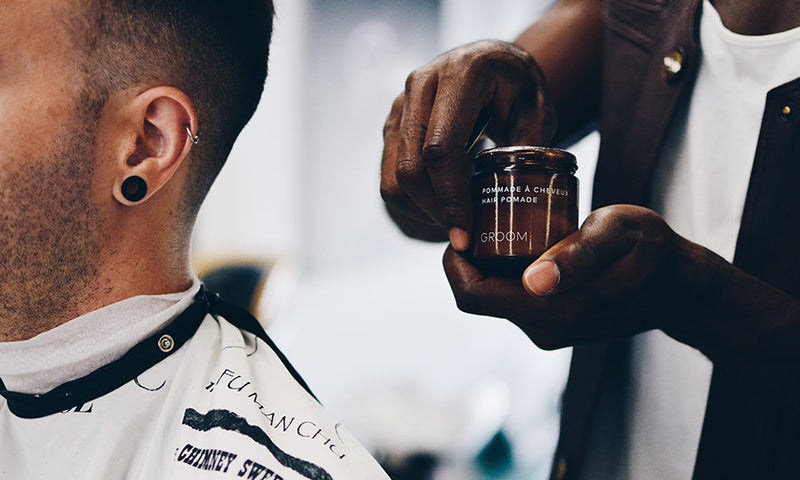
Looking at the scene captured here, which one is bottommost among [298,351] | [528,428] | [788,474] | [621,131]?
[528,428]

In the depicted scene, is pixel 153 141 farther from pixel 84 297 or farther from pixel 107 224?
pixel 84 297

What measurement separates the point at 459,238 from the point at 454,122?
0.65 ft

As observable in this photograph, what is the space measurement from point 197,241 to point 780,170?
2533 millimetres

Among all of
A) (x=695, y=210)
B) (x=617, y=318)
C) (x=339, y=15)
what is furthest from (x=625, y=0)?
(x=339, y=15)

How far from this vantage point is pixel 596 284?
1.01 meters

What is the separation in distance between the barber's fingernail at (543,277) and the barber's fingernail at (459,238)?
16cm

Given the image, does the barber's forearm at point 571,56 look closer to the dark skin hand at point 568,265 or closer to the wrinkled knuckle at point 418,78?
the dark skin hand at point 568,265

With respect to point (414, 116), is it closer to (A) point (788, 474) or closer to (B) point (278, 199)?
(A) point (788, 474)

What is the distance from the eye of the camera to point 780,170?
1.25 m

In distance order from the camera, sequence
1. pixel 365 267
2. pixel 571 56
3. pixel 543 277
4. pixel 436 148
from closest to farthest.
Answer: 1. pixel 543 277
2. pixel 436 148
3. pixel 571 56
4. pixel 365 267

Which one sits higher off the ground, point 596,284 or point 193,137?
point 193,137

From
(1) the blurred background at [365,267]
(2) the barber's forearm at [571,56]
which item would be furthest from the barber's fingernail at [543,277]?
(1) the blurred background at [365,267]

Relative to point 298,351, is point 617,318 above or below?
above

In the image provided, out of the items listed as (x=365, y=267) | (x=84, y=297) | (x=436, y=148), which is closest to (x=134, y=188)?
(x=84, y=297)
